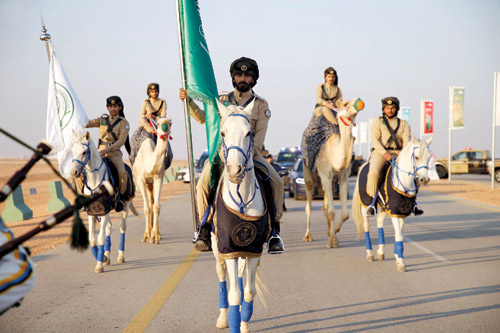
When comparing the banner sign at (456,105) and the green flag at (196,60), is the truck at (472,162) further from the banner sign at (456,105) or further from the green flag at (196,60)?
the green flag at (196,60)

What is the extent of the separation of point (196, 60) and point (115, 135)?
435 cm

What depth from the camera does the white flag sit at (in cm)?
1025

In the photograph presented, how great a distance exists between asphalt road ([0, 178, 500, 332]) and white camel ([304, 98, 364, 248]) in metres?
0.68

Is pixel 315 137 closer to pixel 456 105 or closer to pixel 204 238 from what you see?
pixel 204 238

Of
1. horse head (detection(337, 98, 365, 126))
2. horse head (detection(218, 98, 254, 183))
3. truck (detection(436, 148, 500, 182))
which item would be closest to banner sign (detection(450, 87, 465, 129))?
truck (detection(436, 148, 500, 182))

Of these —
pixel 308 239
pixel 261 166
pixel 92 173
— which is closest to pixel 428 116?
pixel 308 239

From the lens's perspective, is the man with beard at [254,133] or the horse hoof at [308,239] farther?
the horse hoof at [308,239]

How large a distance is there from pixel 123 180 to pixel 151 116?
2992 millimetres

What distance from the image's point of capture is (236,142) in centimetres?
462

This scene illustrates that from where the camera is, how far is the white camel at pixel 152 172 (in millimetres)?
11882

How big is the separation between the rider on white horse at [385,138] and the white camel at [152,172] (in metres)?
4.91

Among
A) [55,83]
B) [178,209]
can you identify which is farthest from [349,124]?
[178,209]

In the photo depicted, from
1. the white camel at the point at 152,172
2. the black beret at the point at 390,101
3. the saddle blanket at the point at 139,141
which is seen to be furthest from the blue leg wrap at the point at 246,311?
the saddle blanket at the point at 139,141

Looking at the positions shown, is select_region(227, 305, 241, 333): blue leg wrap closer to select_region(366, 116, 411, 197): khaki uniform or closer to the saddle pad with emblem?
the saddle pad with emblem
